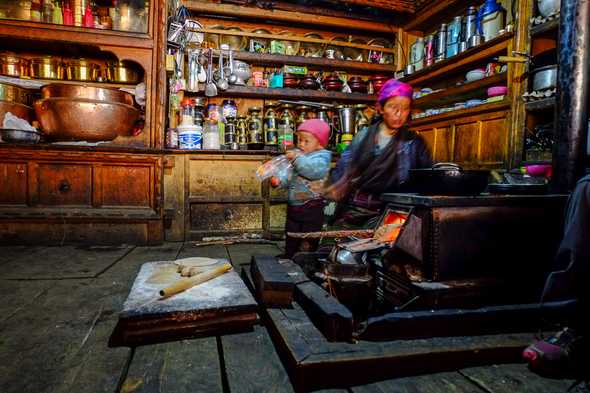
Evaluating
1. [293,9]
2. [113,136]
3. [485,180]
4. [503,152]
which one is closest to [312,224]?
[485,180]

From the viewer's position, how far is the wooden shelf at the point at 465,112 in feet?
13.4

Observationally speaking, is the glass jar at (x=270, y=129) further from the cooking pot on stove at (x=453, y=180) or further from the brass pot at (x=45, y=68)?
the cooking pot on stove at (x=453, y=180)

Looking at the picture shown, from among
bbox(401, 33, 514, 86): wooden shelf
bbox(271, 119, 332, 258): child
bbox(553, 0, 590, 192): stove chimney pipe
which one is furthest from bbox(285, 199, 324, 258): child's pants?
bbox(401, 33, 514, 86): wooden shelf

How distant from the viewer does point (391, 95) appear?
3236mm

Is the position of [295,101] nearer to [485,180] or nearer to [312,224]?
[312,224]

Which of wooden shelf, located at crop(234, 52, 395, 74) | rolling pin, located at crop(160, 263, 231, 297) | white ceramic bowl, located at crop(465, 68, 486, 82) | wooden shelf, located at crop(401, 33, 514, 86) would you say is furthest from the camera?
wooden shelf, located at crop(234, 52, 395, 74)

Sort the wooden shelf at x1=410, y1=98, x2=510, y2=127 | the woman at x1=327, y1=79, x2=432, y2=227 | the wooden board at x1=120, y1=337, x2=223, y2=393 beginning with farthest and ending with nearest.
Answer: the wooden shelf at x1=410, y1=98, x2=510, y2=127 < the woman at x1=327, y1=79, x2=432, y2=227 < the wooden board at x1=120, y1=337, x2=223, y2=393

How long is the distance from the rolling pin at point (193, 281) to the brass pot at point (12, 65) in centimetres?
473

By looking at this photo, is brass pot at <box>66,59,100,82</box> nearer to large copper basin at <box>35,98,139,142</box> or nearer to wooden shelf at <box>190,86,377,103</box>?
large copper basin at <box>35,98,139,142</box>

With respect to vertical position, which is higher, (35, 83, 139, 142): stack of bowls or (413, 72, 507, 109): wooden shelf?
(413, 72, 507, 109): wooden shelf

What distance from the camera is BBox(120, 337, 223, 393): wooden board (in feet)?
4.49

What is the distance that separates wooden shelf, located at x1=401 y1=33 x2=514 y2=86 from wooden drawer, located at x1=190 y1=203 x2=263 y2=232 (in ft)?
11.3

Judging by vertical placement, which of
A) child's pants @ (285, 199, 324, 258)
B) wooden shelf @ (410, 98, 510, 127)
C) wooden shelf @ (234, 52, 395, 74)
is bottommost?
child's pants @ (285, 199, 324, 258)

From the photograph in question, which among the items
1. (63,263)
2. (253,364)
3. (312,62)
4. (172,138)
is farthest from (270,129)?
(253,364)
